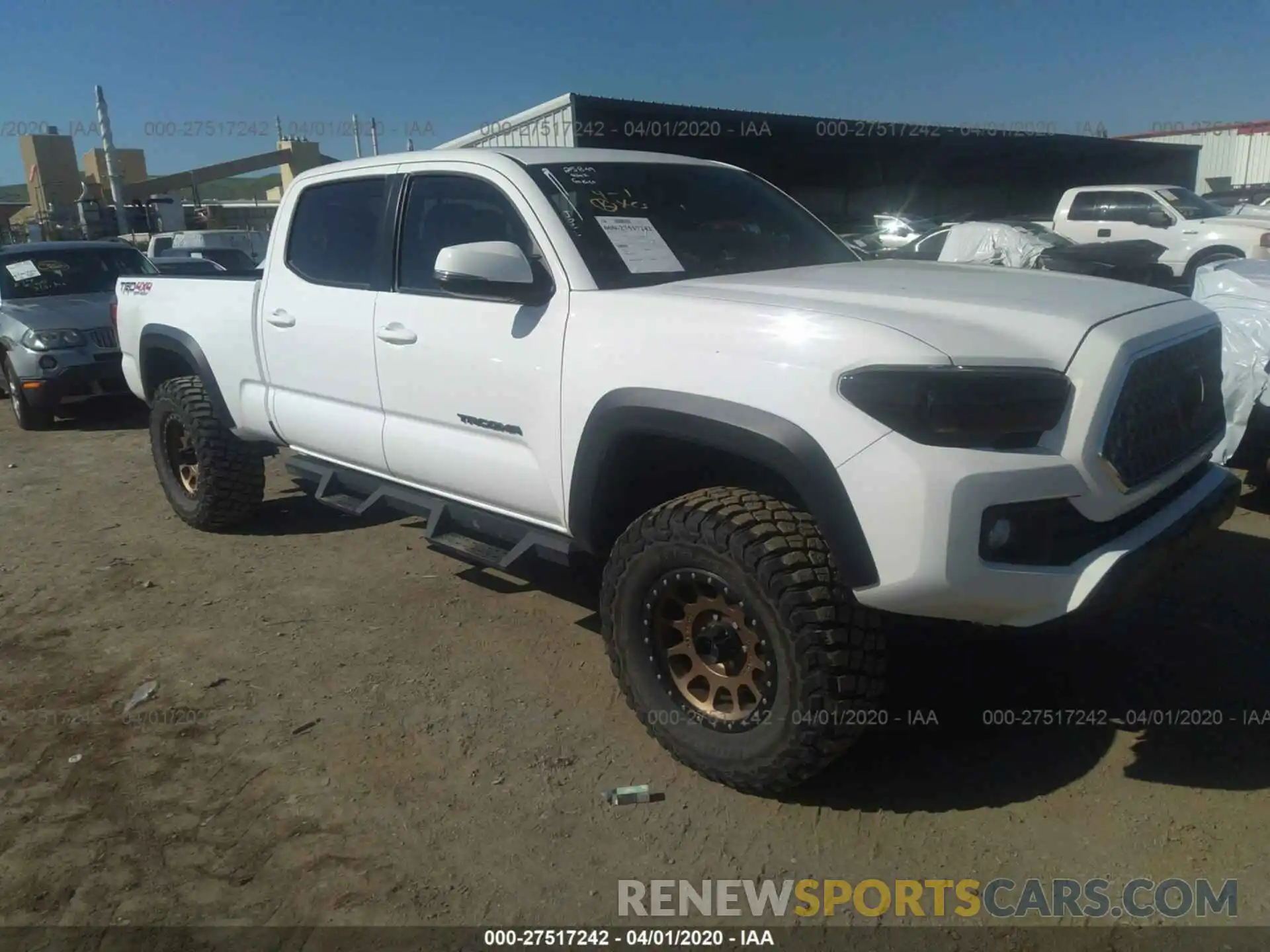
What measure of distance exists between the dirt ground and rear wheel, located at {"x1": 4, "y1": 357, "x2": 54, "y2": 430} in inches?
202

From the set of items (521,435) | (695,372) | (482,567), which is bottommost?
(482,567)

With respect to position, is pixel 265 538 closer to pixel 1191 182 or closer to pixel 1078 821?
pixel 1078 821

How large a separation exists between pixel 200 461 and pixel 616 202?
3008 mm

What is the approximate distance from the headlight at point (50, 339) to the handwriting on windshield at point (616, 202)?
24.1ft

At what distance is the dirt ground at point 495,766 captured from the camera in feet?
8.73

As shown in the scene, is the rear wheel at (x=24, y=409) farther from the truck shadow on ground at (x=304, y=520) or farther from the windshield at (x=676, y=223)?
the windshield at (x=676, y=223)

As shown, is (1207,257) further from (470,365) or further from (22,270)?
(22,270)

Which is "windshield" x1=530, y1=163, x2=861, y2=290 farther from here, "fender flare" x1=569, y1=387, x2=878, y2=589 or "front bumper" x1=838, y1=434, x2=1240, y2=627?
"front bumper" x1=838, y1=434, x2=1240, y2=627

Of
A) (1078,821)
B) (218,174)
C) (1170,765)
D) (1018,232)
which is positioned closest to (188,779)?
(1078,821)

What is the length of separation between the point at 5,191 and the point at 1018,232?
101 metres

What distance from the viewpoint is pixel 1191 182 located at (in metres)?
37.9

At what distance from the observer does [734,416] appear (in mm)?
2691

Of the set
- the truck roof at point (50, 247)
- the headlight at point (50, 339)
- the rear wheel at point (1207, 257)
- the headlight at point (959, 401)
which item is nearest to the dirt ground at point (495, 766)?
the headlight at point (959, 401)

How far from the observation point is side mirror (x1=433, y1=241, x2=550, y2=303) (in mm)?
3119
